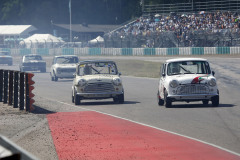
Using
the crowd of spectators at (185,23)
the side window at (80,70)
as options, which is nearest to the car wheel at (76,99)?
the side window at (80,70)

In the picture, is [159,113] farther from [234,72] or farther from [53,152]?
[234,72]

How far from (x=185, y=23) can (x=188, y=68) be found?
45626 mm

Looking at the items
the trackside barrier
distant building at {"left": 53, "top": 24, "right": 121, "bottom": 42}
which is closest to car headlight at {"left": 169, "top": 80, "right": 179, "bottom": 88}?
the trackside barrier

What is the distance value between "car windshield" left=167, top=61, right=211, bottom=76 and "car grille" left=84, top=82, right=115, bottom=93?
7.20 feet

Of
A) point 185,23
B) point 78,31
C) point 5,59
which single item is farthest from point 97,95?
point 78,31

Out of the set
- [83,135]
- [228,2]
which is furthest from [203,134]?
[228,2]

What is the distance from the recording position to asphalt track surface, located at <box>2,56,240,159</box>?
817 cm

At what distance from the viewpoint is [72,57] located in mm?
33625

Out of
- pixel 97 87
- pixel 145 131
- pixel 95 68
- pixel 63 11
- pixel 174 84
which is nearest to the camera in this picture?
pixel 145 131

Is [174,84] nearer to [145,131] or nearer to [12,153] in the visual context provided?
[145,131]

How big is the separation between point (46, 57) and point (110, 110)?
55053mm

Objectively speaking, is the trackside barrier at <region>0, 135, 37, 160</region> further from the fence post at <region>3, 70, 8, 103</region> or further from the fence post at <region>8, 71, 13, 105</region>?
the fence post at <region>3, 70, 8, 103</region>

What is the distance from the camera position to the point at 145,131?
10953 mm

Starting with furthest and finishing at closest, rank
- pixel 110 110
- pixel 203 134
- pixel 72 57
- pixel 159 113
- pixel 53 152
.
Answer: pixel 72 57 → pixel 110 110 → pixel 159 113 → pixel 203 134 → pixel 53 152
